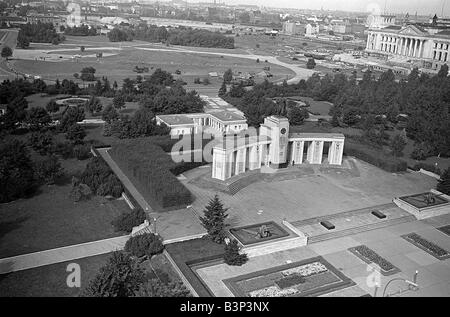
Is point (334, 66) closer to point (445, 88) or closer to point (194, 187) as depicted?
point (445, 88)

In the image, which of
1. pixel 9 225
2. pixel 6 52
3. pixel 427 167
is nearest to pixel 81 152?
pixel 9 225

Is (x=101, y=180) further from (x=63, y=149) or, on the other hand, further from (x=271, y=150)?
(x=271, y=150)

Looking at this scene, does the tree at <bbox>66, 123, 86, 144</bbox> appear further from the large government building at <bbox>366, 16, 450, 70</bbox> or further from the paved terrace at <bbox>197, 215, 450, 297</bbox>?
the large government building at <bbox>366, 16, 450, 70</bbox>

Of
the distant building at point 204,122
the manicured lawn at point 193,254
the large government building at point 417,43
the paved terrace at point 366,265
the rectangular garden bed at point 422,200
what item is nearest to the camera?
the manicured lawn at point 193,254

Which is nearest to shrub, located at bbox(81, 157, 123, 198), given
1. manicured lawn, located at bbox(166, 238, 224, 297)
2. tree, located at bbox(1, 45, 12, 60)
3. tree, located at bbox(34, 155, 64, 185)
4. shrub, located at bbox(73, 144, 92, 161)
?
tree, located at bbox(34, 155, 64, 185)

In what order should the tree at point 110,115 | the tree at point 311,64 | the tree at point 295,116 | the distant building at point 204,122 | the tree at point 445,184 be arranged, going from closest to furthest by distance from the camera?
1. the tree at point 445,184
2. the distant building at point 204,122
3. the tree at point 110,115
4. the tree at point 295,116
5. the tree at point 311,64

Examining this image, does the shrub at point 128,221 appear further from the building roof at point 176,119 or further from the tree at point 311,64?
the tree at point 311,64

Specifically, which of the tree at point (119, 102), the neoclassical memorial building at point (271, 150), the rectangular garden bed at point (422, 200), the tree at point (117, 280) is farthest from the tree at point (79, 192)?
the tree at point (119, 102)
